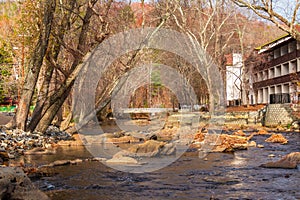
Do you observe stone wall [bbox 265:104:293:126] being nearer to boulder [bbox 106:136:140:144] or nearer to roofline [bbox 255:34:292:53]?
roofline [bbox 255:34:292:53]

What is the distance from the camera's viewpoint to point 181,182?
30.6ft

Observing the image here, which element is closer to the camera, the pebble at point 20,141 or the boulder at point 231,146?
the pebble at point 20,141

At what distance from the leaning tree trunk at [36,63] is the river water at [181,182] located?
6.06 meters

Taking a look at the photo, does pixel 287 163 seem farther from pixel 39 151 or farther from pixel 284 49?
pixel 284 49

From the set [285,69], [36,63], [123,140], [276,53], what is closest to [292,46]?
[285,69]

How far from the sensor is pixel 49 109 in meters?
20.8

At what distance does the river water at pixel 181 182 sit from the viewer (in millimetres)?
8023

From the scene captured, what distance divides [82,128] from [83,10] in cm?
724

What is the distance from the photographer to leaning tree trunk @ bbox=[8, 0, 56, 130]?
17.6 meters

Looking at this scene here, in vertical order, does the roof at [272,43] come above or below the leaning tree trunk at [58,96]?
above

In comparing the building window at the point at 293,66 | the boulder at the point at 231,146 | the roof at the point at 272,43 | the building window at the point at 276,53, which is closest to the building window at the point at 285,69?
the building window at the point at 293,66

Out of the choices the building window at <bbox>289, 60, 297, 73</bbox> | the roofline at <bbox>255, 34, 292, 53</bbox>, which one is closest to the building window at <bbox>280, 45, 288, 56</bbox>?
the roofline at <bbox>255, 34, 292, 53</bbox>

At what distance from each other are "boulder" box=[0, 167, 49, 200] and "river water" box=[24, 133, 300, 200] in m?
0.92

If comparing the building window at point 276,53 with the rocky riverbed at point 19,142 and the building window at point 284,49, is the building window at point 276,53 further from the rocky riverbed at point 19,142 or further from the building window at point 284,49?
the rocky riverbed at point 19,142
